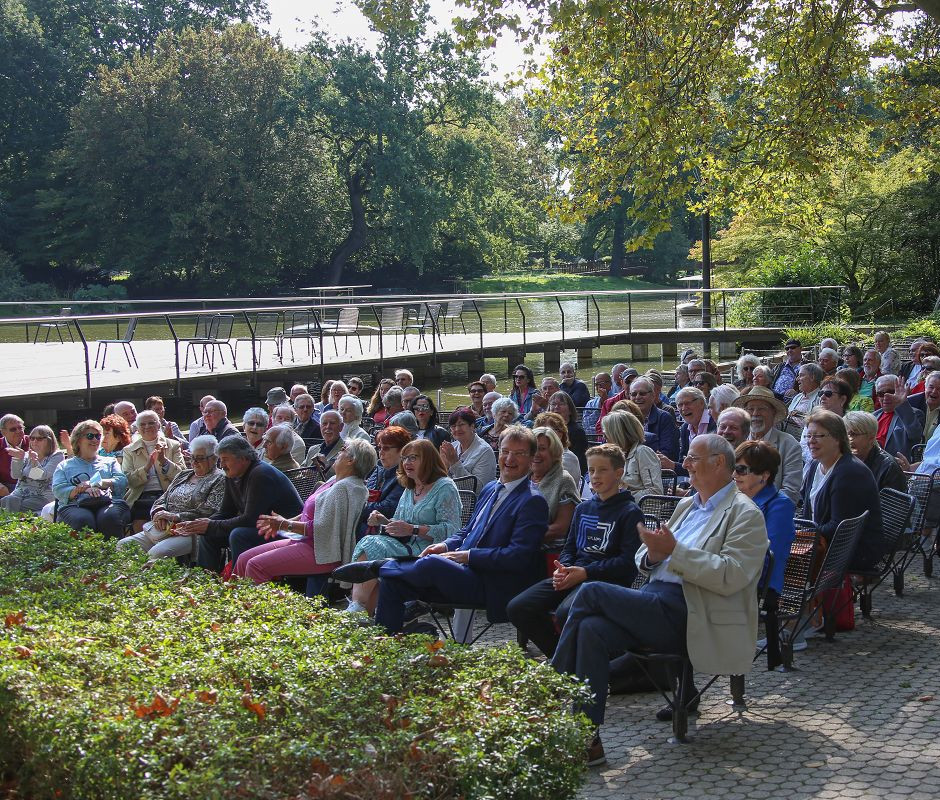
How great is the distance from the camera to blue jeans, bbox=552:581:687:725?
5.01 m

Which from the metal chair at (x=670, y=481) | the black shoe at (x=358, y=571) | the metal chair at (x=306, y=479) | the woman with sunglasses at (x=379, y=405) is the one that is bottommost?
the black shoe at (x=358, y=571)

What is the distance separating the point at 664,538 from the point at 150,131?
52.8 metres

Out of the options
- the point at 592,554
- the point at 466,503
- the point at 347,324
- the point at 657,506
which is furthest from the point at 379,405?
the point at 347,324

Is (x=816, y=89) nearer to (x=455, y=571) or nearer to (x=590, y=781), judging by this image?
(x=455, y=571)

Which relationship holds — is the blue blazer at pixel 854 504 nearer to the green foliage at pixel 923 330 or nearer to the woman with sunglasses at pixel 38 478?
the woman with sunglasses at pixel 38 478

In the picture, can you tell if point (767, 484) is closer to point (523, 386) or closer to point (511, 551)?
point (511, 551)

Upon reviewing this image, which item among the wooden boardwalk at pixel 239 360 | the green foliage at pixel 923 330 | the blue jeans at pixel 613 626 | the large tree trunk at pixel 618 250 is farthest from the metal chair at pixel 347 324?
the large tree trunk at pixel 618 250

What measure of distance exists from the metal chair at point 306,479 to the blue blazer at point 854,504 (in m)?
4.36

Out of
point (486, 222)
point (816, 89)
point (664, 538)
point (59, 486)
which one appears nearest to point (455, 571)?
point (664, 538)

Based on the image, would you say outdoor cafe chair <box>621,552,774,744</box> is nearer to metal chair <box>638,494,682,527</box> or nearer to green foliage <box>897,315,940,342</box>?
metal chair <box>638,494,682,527</box>

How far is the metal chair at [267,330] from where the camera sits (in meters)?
22.7

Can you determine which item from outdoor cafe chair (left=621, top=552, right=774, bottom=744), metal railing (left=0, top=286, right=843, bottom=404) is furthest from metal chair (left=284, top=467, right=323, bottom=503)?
metal railing (left=0, top=286, right=843, bottom=404)

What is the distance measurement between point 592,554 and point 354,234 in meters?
55.2

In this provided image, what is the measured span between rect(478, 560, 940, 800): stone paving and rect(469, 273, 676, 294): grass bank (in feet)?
188
